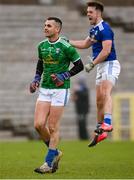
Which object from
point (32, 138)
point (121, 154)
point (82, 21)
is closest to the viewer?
point (121, 154)

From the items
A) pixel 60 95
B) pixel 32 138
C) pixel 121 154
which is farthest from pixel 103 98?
pixel 32 138

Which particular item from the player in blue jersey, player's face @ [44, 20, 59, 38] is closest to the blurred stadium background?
the player in blue jersey

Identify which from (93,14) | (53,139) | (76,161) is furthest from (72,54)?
(76,161)

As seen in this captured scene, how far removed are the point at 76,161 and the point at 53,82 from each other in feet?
12.3

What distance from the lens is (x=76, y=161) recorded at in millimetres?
20719

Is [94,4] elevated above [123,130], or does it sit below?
above

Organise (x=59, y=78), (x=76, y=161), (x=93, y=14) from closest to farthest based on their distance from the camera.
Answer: (x=59, y=78) < (x=93, y=14) < (x=76, y=161)

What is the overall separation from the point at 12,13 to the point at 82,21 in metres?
2.64

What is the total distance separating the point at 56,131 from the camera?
17.5 m

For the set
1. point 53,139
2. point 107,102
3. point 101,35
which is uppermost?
point 101,35

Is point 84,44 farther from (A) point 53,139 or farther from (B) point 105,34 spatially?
(A) point 53,139

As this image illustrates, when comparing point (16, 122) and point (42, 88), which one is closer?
point (42, 88)

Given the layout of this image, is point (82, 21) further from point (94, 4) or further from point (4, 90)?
point (94, 4)

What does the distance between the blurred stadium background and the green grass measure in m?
6.30
